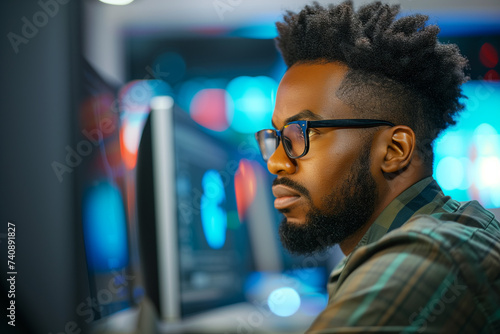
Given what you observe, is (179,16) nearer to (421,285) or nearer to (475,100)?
(475,100)

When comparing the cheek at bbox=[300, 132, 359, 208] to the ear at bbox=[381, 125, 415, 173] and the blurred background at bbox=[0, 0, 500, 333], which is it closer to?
the ear at bbox=[381, 125, 415, 173]

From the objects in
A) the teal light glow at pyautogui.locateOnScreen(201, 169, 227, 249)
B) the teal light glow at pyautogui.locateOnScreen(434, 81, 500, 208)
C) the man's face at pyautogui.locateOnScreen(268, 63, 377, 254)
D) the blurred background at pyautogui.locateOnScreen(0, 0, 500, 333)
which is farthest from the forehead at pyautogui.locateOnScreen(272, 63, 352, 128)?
the teal light glow at pyautogui.locateOnScreen(434, 81, 500, 208)

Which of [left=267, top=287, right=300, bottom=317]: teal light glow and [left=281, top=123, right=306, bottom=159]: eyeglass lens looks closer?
[left=281, top=123, right=306, bottom=159]: eyeglass lens

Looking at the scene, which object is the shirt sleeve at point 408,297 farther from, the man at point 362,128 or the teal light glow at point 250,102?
the teal light glow at point 250,102

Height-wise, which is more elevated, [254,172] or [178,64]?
[178,64]

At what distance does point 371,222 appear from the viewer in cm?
121

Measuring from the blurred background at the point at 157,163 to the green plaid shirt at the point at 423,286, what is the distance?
722mm

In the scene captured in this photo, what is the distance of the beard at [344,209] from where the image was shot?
3.89 feet

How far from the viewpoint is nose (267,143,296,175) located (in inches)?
48.8

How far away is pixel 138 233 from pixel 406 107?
159cm

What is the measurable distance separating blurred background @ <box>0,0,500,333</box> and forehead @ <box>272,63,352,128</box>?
404 millimetres

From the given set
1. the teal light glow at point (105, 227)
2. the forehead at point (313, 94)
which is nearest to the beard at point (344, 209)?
the forehead at point (313, 94)

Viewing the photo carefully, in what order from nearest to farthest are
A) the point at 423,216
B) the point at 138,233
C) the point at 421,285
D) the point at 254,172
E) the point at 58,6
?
1. the point at 421,285
2. the point at 423,216
3. the point at 58,6
4. the point at 138,233
5. the point at 254,172

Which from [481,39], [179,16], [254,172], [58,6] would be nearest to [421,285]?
[58,6]
